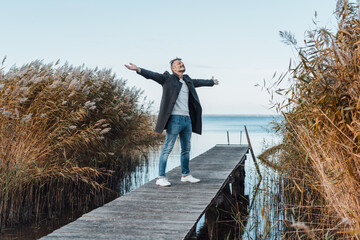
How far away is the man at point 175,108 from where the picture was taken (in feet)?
16.2

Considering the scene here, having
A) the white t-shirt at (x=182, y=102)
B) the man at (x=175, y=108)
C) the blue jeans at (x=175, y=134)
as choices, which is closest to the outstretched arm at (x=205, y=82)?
the man at (x=175, y=108)

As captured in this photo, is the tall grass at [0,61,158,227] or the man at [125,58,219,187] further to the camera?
the tall grass at [0,61,158,227]

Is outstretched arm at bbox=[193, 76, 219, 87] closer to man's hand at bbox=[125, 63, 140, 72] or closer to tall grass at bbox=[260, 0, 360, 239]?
man's hand at bbox=[125, 63, 140, 72]

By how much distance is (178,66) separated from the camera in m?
5.10

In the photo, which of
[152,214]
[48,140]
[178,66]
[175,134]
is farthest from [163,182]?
[48,140]

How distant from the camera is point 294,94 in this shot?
4.18m

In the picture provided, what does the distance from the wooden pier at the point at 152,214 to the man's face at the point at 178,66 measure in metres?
1.60

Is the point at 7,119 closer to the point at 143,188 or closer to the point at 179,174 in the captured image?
the point at 143,188

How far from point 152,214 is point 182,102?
1.80m

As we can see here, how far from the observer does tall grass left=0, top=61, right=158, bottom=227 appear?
18.1 ft

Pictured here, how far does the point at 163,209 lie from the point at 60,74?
3.93 m

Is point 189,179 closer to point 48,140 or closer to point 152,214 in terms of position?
point 152,214

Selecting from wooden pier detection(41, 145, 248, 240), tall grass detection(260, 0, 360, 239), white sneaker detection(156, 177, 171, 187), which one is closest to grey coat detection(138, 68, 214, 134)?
white sneaker detection(156, 177, 171, 187)

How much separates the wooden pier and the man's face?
5.23 ft
